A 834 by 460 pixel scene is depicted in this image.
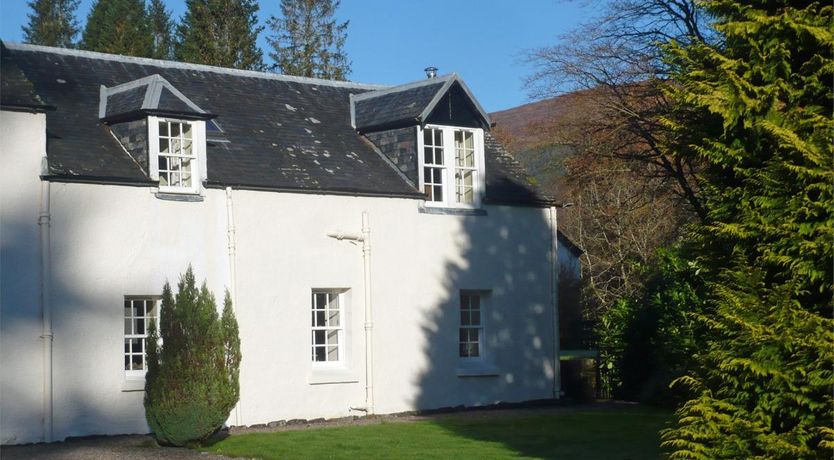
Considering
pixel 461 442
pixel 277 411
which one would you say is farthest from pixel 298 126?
pixel 461 442

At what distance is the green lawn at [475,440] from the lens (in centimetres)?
1619

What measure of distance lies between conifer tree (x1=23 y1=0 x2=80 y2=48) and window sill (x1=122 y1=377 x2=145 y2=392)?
44201 mm

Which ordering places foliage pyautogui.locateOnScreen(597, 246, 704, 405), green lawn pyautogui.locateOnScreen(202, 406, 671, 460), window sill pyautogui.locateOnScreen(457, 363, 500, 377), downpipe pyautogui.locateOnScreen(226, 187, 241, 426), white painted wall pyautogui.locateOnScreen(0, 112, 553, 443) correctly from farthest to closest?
foliage pyautogui.locateOnScreen(597, 246, 704, 405), window sill pyautogui.locateOnScreen(457, 363, 500, 377), downpipe pyautogui.locateOnScreen(226, 187, 241, 426), white painted wall pyautogui.locateOnScreen(0, 112, 553, 443), green lawn pyautogui.locateOnScreen(202, 406, 671, 460)

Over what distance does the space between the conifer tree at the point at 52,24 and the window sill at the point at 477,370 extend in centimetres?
4238

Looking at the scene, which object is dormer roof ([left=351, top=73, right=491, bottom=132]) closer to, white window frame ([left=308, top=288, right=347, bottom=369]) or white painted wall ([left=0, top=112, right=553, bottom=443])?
white painted wall ([left=0, top=112, right=553, bottom=443])

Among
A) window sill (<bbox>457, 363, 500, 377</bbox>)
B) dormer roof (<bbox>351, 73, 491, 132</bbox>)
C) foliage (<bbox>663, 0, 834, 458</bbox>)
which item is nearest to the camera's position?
foliage (<bbox>663, 0, 834, 458</bbox>)

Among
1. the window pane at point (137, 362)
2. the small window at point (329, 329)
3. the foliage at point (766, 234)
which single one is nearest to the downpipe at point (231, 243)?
the window pane at point (137, 362)

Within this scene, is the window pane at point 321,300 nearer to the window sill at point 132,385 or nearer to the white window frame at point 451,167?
the white window frame at point 451,167

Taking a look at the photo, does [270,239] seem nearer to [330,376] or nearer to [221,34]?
[330,376]

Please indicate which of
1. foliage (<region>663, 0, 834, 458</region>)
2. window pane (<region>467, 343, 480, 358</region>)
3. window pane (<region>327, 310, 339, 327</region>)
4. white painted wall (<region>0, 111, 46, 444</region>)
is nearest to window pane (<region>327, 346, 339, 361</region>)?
window pane (<region>327, 310, 339, 327</region>)

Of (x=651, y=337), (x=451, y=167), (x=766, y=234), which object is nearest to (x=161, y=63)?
(x=451, y=167)

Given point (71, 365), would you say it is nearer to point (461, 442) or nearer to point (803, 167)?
point (461, 442)

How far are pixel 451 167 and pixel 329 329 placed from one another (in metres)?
4.60

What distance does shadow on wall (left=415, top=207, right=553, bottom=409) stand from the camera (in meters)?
23.9
